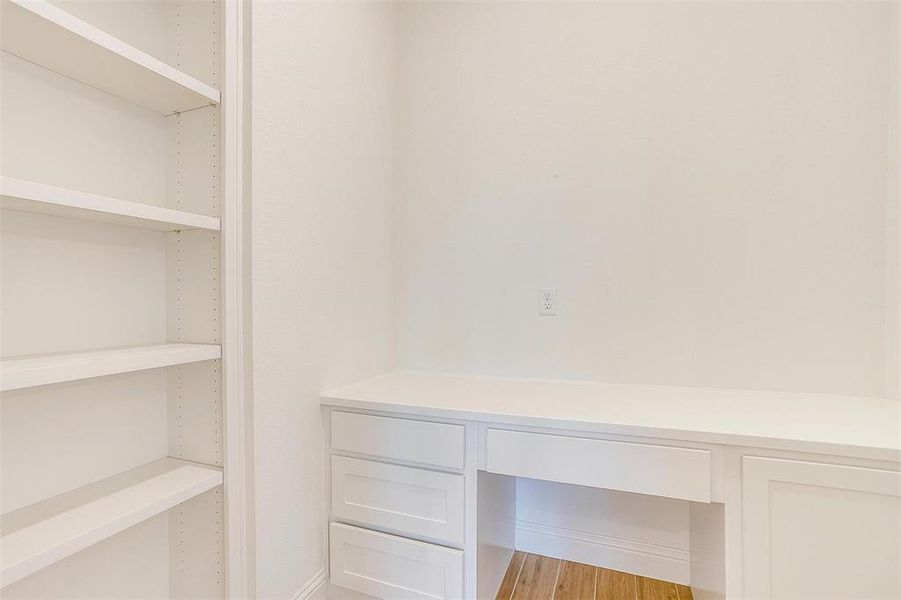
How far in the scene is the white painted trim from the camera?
121 cm

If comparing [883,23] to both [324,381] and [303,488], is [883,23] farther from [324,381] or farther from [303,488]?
[303,488]

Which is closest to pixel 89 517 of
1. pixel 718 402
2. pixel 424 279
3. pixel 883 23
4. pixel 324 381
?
pixel 324 381

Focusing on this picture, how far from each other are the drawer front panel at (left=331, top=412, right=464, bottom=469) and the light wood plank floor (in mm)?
703

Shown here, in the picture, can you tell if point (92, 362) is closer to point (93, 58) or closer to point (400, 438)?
point (93, 58)

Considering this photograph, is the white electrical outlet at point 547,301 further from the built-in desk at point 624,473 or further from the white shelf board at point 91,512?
the white shelf board at point 91,512

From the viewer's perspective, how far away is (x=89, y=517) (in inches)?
37.4

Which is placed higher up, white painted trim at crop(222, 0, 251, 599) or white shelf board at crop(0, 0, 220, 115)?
white shelf board at crop(0, 0, 220, 115)

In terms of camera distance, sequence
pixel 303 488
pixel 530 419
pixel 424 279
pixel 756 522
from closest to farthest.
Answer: pixel 756 522, pixel 530 419, pixel 303 488, pixel 424 279

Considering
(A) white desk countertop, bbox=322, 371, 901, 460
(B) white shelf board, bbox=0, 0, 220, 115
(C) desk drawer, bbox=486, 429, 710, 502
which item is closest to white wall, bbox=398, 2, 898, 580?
(A) white desk countertop, bbox=322, 371, 901, 460

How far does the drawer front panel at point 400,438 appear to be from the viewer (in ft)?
4.60

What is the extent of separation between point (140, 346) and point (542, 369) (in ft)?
4.67

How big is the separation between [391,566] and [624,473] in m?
0.83

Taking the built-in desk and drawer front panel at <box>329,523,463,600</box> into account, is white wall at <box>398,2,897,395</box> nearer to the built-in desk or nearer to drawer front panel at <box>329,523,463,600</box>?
the built-in desk

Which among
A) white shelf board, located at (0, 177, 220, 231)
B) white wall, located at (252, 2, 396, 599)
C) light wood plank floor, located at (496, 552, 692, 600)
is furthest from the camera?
light wood plank floor, located at (496, 552, 692, 600)
